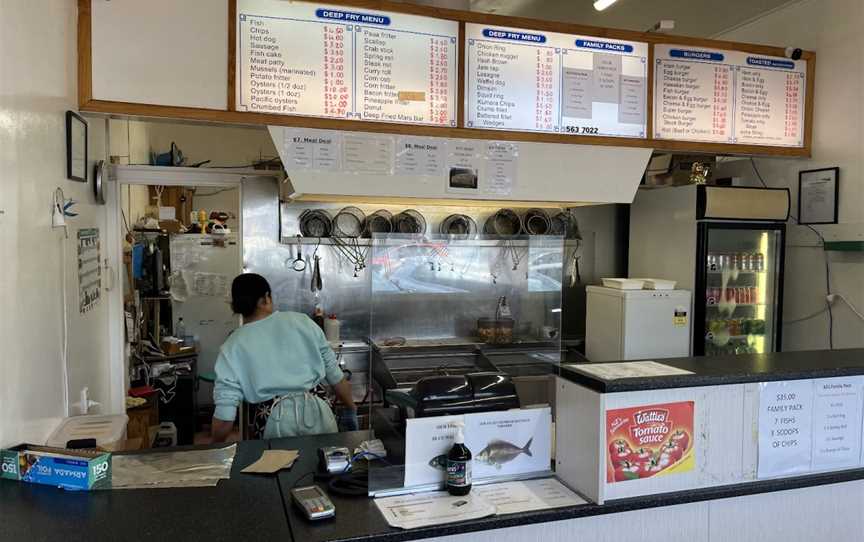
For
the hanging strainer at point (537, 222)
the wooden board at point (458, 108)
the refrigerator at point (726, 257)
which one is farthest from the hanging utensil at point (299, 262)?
the refrigerator at point (726, 257)

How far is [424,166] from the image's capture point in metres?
2.75

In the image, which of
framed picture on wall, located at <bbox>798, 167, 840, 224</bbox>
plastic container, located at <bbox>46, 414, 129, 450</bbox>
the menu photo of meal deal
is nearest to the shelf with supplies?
framed picture on wall, located at <bbox>798, 167, 840, 224</bbox>

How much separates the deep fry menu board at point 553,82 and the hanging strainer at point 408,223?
4.72 ft

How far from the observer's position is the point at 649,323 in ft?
12.2

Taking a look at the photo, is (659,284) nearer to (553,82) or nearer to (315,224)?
(553,82)

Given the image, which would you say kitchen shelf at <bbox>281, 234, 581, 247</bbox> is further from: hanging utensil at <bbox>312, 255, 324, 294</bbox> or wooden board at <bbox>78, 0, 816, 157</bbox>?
wooden board at <bbox>78, 0, 816, 157</bbox>

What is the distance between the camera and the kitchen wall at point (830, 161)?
3.18m

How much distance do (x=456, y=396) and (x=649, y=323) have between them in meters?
2.36

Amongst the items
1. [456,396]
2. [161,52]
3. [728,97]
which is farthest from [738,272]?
[161,52]

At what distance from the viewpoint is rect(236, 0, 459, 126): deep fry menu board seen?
2506mm

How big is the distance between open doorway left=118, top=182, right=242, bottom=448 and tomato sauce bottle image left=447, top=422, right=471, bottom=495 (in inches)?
108

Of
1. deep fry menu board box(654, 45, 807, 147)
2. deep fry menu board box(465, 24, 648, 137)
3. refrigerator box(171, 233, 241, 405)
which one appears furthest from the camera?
refrigerator box(171, 233, 241, 405)

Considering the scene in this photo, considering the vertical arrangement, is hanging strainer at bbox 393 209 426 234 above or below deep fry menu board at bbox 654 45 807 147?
below

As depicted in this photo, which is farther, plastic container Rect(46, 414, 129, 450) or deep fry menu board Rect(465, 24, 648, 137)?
deep fry menu board Rect(465, 24, 648, 137)
